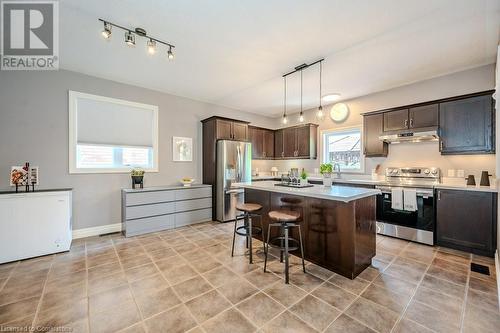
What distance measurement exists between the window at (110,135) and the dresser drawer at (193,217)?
1.17 m

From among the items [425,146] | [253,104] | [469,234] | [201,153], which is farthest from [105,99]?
[469,234]

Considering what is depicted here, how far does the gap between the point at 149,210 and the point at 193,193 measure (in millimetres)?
945

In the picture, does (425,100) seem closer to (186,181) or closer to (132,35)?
(132,35)

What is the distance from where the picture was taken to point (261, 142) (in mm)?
6262

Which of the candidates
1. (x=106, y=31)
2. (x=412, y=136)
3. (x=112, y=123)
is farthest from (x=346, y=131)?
(x=112, y=123)

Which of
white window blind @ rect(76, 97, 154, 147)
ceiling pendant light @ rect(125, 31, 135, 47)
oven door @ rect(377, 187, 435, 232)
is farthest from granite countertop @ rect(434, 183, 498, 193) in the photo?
white window blind @ rect(76, 97, 154, 147)

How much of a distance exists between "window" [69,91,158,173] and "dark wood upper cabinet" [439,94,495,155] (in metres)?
5.36

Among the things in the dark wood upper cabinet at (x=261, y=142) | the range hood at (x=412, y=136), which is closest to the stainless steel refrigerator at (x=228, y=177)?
the dark wood upper cabinet at (x=261, y=142)

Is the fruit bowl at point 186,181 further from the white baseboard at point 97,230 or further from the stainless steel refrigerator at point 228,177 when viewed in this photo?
the white baseboard at point 97,230

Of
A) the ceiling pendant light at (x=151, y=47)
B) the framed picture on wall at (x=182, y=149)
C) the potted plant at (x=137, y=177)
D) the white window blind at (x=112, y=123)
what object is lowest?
the potted plant at (x=137, y=177)

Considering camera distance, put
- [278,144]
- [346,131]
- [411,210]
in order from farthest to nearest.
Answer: [278,144] < [346,131] < [411,210]

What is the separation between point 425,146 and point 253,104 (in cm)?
380

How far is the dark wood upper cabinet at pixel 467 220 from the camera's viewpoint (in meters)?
2.79

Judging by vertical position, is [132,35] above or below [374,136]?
above
